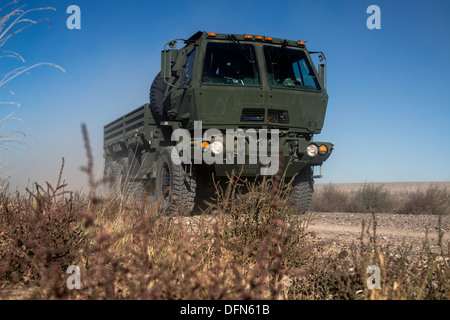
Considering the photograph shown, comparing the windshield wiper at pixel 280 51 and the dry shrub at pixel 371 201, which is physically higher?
the windshield wiper at pixel 280 51

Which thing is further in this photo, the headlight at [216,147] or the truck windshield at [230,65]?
the truck windshield at [230,65]

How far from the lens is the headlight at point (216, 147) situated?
251 inches

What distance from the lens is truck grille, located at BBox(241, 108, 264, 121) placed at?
683cm

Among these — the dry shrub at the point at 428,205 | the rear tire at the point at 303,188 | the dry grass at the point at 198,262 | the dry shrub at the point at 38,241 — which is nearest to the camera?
the dry grass at the point at 198,262

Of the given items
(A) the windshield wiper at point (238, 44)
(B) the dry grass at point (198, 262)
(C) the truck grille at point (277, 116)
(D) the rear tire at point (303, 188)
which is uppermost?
(A) the windshield wiper at point (238, 44)

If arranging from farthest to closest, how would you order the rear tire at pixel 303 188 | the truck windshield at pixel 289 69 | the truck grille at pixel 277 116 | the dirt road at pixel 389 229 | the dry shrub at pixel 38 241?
the rear tire at pixel 303 188 → the truck windshield at pixel 289 69 → the truck grille at pixel 277 116 → the dirt road at pixel 389 229 → the dry shrub at pixel 38 241

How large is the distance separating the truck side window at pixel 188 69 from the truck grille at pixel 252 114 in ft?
3.56

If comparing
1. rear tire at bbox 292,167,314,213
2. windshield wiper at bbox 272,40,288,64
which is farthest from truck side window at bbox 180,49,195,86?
rear tire at bbox 292,167,314,213

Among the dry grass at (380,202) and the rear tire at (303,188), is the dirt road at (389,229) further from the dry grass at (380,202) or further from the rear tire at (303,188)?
the dry grass at (380,202)

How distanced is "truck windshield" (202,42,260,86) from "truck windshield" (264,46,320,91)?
28cm

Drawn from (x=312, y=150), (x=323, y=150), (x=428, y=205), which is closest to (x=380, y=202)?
(x=428, y=205)

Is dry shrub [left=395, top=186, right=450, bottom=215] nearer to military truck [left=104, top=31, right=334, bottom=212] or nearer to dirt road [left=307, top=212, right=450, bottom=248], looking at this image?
dirt road [left=307, top=212, right=450, bottom=248]

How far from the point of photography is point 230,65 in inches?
284

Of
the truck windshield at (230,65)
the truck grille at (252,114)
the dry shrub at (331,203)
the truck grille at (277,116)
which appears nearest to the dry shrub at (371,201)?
the dry shrub at (331,203)
